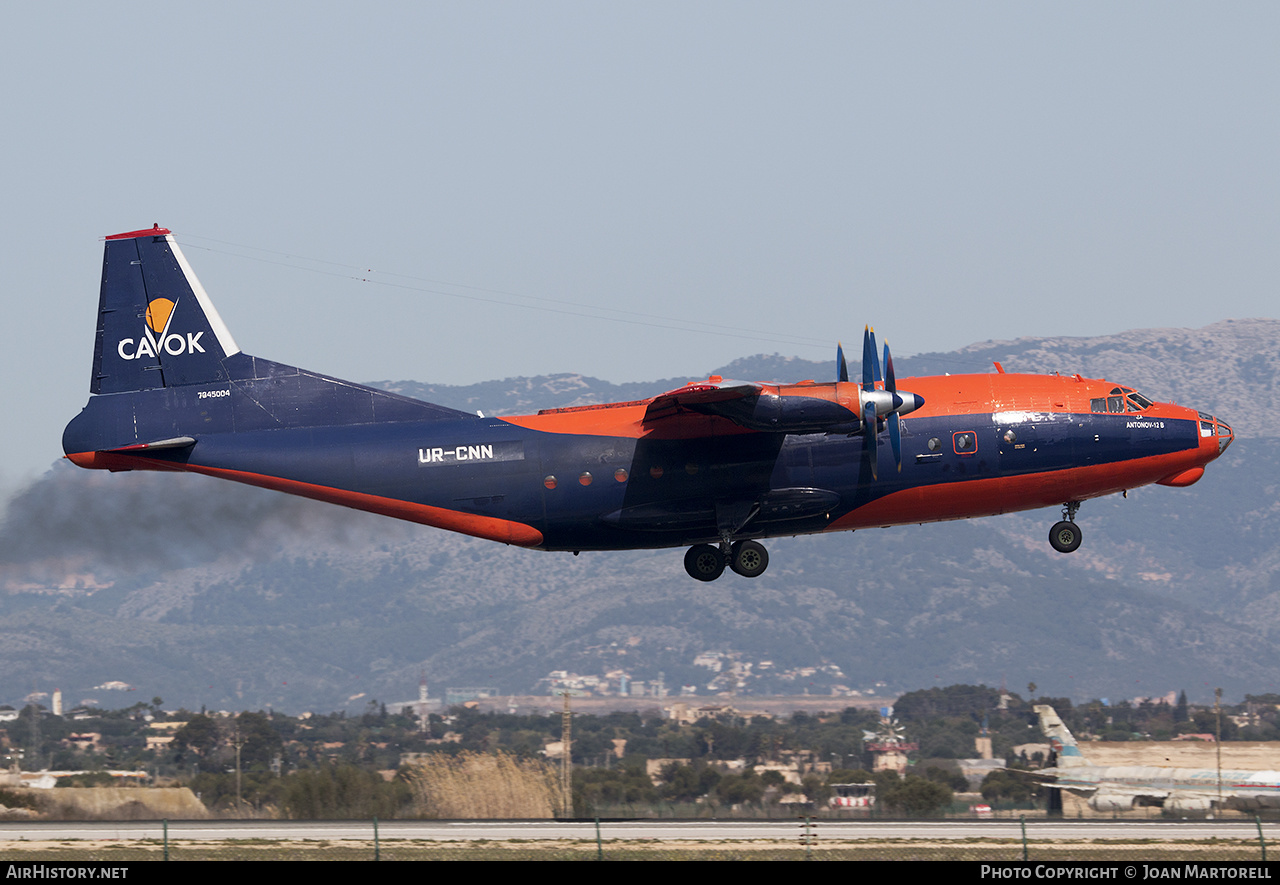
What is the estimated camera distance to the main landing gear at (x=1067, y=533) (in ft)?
137

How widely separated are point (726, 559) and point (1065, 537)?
9.91m

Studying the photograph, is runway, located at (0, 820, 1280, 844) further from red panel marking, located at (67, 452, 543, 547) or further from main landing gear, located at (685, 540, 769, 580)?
red panel marking, located at (67, 452, 543, 547)

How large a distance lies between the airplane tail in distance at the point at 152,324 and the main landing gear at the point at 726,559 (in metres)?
14.5

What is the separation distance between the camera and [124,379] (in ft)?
138

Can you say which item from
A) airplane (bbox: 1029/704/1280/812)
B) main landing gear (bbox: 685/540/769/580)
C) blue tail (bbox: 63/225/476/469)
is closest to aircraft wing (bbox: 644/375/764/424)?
main landing gear (bbox: 685/540/769/580)

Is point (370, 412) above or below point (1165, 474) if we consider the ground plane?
above

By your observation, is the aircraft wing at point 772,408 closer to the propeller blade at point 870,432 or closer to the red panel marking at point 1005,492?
the propeller blade at point 870,432

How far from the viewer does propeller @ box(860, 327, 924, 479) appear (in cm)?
3756

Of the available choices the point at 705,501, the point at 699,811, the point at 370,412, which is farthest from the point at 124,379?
the point at 699,811

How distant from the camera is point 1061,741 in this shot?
82.1 metres

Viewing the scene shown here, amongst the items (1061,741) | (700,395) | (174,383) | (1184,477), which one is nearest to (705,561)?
(700,395)

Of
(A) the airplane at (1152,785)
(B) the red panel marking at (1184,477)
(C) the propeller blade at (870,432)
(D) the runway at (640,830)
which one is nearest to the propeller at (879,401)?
(C) the propeller blade at (870,432)
